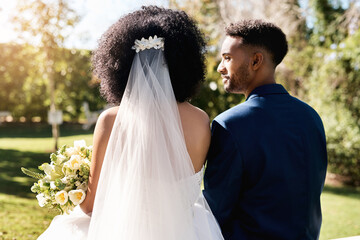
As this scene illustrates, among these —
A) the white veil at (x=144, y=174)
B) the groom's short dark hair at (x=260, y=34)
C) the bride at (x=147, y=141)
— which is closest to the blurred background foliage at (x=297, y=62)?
the groom's short dark hair at (x=260, y=34)

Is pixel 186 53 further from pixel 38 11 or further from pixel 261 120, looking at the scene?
pixel 38 11

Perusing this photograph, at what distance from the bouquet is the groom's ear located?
1214 millimetres

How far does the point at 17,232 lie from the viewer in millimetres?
4230

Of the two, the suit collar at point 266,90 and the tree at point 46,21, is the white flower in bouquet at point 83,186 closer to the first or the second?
the suit collar at point 266,90

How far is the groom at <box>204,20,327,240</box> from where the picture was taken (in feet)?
5.97

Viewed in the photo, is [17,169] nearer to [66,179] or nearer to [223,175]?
[66,179]

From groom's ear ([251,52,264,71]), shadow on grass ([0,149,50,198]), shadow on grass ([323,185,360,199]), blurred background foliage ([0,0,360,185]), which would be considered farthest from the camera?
blurred background foliage ([0,0,360,185])

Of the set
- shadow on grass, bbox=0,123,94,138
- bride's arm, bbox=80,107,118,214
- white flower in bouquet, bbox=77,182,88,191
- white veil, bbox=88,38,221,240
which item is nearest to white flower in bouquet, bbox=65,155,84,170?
white flower in bouquet, bbox=77,182,88,191

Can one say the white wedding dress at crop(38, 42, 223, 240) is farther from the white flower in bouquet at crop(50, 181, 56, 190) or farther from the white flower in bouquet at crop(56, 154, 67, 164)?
the white flower in bouquet at crop(56, 154, 67, 164)

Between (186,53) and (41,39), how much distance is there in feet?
26.8

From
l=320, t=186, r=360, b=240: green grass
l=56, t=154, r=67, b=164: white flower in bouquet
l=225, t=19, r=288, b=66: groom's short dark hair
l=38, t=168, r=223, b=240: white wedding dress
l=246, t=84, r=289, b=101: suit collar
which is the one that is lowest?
l=320, t=186, r=360, b=240: green grass

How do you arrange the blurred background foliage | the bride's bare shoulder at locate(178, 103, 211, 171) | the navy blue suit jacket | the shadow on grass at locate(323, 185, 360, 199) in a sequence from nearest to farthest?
the navy blue suit jacket
the bride's bare shoulder at locate(178, 103, 211, 171)
the shadow on grass at locate(323, 185, 360, 199)
the blurred background foliage

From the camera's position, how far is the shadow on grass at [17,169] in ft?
21.0

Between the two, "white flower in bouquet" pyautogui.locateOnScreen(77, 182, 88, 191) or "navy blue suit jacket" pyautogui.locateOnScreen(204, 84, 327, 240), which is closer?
"navy blue suit jacket" pyautogui.locateOnScreen(204, 84, 327, 240)
